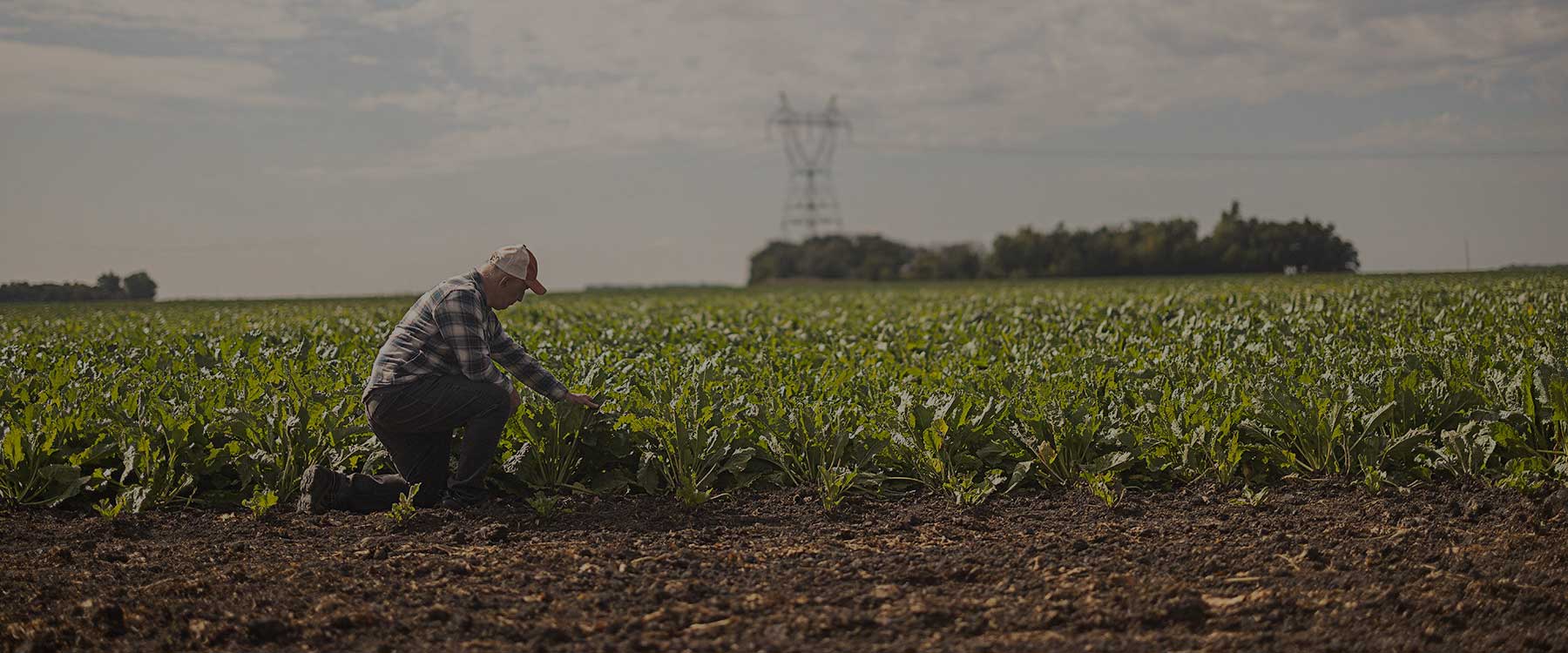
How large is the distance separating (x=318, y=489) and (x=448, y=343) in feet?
3.91

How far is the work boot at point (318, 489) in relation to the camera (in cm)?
697

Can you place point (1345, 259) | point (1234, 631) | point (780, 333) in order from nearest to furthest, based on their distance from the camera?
point (1234, 631) < point (780, 333) < point (1345, 259)

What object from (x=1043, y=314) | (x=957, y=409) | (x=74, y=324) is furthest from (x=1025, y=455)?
(x=74, y=324)

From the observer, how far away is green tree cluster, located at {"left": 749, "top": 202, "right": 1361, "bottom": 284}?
8125 centimetres

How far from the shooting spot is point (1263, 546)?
5812 millimetres

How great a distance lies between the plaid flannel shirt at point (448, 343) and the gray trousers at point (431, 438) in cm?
7

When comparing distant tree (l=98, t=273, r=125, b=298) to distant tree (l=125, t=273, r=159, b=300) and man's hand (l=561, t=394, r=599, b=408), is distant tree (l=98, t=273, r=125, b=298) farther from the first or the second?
man's hand (l=561, t=394, r=599, b=408)

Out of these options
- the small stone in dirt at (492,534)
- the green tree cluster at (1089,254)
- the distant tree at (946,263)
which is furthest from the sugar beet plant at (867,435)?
the distant tree at (946,263)

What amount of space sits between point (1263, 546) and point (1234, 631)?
4.22 feet

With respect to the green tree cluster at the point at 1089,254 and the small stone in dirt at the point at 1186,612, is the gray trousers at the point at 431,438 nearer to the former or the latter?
the small stone in dirt at the point at 1186,612

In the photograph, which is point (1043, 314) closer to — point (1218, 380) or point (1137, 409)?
point (1218, 380)

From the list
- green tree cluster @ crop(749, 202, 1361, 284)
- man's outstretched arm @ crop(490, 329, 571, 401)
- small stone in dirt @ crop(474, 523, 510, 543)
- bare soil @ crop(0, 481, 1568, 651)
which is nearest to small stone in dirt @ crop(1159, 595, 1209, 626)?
bare soil @ crop(0, 481, 1568, 651)

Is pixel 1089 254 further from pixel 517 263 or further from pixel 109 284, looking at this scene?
pixel 517 263

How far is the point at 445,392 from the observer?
22.5 ft
